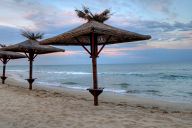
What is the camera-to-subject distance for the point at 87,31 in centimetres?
807

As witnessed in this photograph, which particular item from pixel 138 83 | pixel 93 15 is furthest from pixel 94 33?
pixel 138 83

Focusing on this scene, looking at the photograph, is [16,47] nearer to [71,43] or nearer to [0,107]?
[71,43]

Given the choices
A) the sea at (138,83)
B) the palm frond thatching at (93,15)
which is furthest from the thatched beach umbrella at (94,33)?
the sea at (138,83)

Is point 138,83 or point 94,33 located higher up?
point 94,33

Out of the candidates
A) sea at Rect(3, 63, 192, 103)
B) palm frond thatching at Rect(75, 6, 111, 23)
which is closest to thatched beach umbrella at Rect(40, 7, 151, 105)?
palm frond thatching at Rect(75, 6, 111, 23)

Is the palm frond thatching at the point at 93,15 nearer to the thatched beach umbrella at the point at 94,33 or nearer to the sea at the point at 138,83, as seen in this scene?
the thatched beach umbrella at the point at 94,33

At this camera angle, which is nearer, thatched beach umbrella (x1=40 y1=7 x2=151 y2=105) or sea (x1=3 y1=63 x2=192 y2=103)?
thatched beach umbrella (x1=40 y1=7 x2=151 y2=105)

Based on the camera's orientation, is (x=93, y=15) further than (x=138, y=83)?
No

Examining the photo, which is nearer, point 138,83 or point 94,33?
point 94,33

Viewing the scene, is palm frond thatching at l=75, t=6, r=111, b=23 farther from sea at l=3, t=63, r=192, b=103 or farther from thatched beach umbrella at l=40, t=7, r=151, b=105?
sea at l=3, t=63, r=192, b=103

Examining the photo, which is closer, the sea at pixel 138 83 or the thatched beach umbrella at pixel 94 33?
the thatched beach umbrella at pixel 94 33

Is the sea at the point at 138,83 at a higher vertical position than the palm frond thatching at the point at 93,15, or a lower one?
lower

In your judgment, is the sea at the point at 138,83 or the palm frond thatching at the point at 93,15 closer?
the palm frond thatching at the point at 93,15

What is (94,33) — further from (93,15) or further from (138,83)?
(138,83)
